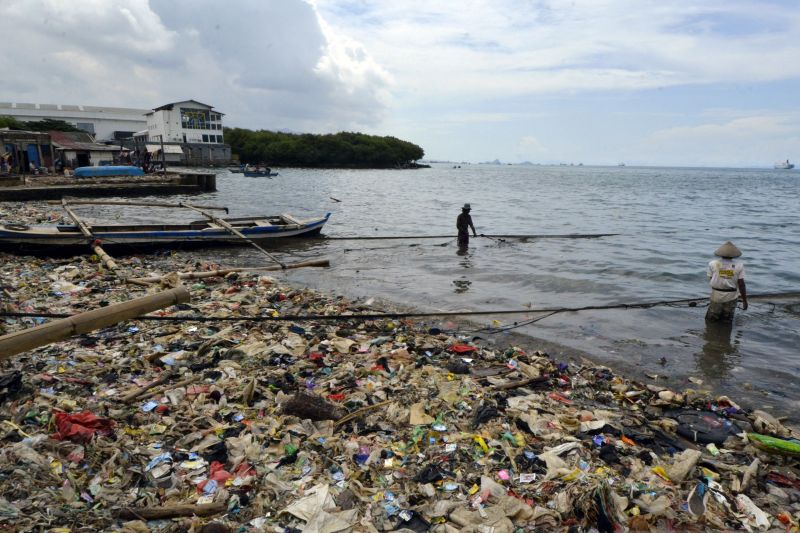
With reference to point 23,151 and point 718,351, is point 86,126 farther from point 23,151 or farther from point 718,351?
point 718,351

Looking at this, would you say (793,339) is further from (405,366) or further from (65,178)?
(65,178)

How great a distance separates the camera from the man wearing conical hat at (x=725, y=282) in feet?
29.3

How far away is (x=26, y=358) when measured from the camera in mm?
6418

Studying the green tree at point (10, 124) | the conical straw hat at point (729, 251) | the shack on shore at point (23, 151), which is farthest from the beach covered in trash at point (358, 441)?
the green tree at point (10, 124)

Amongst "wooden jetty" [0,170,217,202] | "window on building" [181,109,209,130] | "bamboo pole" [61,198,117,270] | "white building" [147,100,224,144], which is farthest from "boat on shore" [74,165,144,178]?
"window on building" [181,109,209,130]

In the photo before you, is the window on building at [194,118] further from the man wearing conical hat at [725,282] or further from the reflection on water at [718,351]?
the reflection on water at [718,351]

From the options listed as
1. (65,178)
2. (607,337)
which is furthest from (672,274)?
A: (65,178)

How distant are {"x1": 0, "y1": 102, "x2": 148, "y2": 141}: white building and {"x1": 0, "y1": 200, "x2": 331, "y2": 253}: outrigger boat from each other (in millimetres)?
87182

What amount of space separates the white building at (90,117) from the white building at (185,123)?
7311mm

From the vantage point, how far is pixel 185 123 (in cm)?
8544

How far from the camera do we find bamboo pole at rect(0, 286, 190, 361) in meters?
4.34

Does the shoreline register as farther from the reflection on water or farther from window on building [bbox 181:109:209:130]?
window on building [bbox 181:109:209:130]

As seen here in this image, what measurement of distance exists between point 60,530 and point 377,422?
2811mm

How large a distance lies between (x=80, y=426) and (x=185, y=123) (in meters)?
91.5
